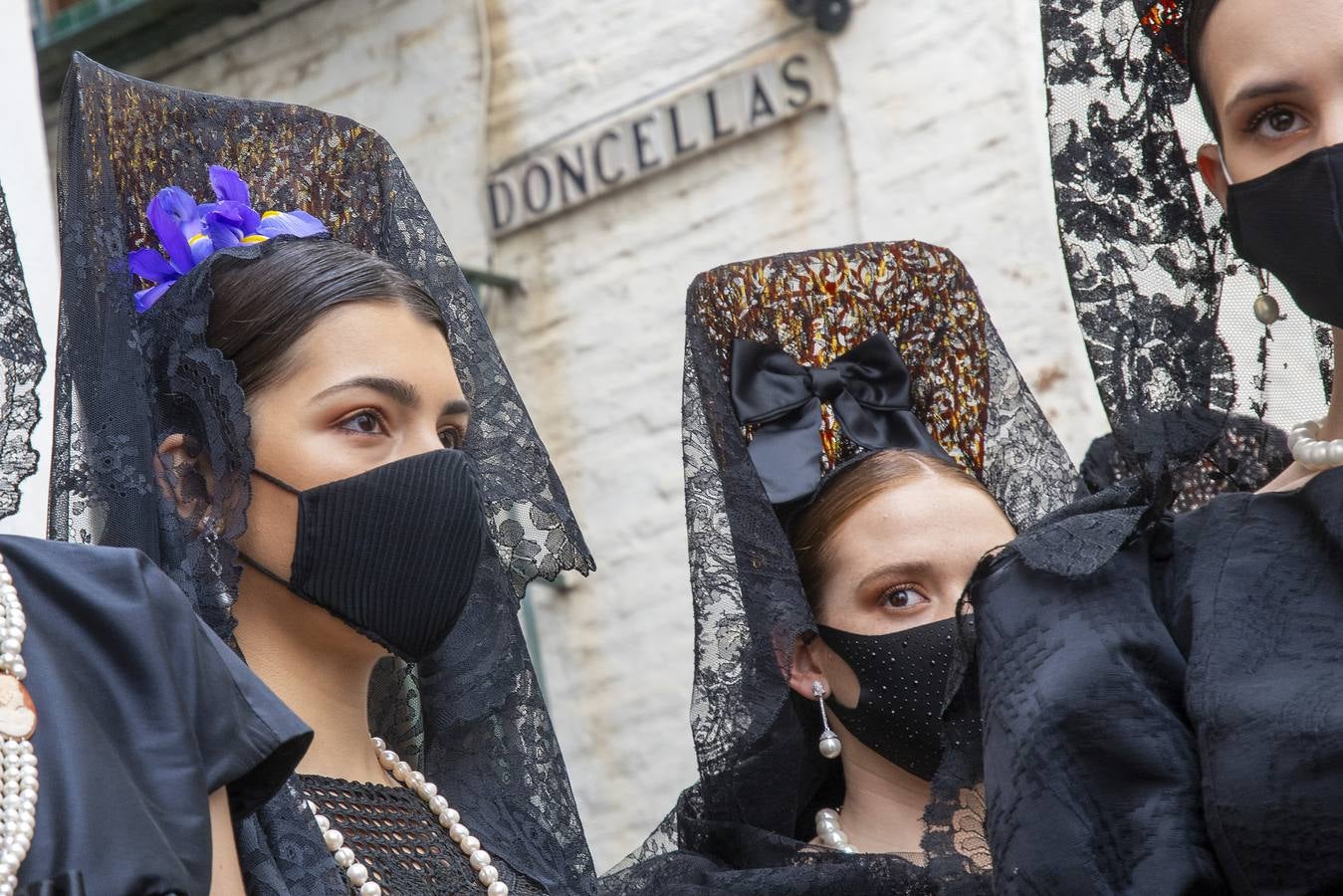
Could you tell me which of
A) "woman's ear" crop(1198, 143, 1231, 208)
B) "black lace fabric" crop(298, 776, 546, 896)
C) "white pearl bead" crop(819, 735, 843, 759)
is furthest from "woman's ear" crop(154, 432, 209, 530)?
"woman's ear" crop(1198, 143, 1231, 208)

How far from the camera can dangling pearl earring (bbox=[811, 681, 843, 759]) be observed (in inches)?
120

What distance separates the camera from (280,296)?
109 inches

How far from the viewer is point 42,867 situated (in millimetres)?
1622

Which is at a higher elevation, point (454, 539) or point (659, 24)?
point (659, 24)

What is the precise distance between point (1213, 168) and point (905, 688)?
3.51 feet

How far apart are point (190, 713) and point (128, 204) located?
4.30 feet

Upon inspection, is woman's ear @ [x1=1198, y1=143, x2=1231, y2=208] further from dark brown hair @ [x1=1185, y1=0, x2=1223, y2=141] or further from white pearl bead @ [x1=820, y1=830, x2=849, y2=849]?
white pearl bead @ [x1=820, y1=830, x2=849, y2=849]

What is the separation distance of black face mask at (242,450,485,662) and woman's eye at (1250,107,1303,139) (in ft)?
4.09

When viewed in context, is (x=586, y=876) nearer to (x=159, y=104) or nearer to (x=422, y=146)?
(x=159, y=104)

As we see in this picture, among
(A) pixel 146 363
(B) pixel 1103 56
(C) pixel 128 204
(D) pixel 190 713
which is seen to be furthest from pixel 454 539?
(B) pixel 1103 56

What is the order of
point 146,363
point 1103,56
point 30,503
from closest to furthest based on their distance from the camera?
point 1103,56 < point 146,363 < point 30,503

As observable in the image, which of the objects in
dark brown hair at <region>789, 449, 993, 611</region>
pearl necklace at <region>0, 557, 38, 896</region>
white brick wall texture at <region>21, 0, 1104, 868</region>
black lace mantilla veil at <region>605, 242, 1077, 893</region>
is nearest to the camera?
pearl necklace at <region>0, 557, 38, 896</region>

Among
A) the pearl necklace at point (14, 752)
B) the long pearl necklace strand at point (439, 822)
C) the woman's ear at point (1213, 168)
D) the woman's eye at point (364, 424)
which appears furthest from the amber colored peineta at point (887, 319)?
the pearl necklace at point (14, 752)

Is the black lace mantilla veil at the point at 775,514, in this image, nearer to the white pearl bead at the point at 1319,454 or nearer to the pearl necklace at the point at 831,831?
the pearl necklace at the point at 831,831
